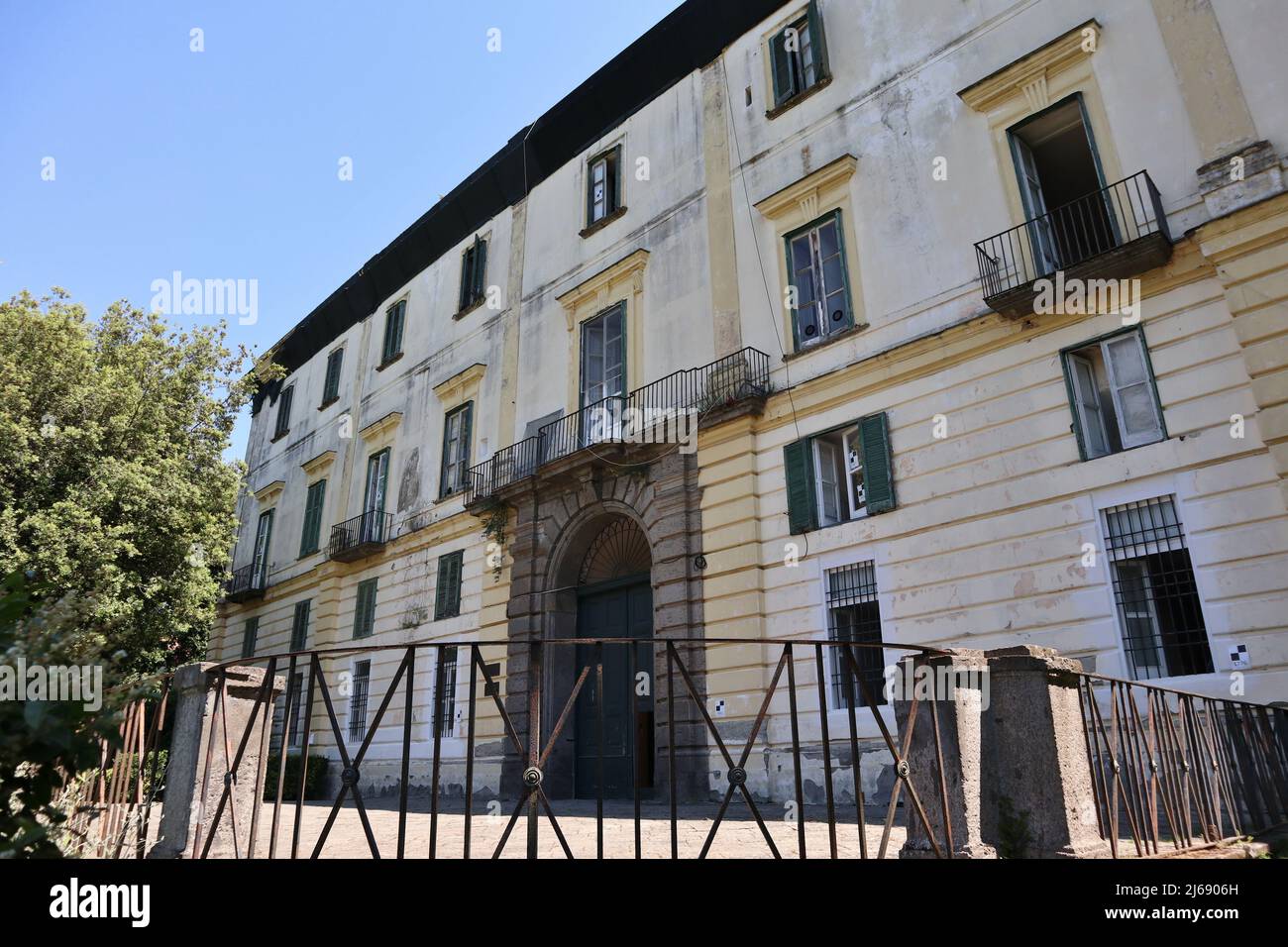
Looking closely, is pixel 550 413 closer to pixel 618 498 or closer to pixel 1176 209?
pixel 618 498

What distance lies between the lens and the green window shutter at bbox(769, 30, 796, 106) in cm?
1513

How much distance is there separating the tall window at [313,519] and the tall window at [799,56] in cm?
1752

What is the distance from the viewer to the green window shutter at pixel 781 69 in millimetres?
15133

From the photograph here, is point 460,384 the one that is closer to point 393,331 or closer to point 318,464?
point 393,331

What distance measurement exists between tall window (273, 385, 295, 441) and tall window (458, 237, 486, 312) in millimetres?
10622

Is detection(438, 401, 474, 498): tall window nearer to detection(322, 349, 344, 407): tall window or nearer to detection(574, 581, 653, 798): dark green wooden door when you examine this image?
detection(574, 581, 653, 798): dark green wooden door

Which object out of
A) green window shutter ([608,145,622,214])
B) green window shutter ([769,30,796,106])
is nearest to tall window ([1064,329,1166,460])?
green window shutter ([769,30,796,106])

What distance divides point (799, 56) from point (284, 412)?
21.8 meters

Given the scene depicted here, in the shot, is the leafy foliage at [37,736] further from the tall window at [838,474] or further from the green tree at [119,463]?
the green tree at [119,463]

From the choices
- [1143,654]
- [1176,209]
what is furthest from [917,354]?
[1143,654]

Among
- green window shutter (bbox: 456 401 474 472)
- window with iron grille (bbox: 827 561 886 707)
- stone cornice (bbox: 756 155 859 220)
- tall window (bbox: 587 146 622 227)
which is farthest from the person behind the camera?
green window shutter (bbox: 456 401 474 472)

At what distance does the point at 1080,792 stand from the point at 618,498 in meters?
11.1

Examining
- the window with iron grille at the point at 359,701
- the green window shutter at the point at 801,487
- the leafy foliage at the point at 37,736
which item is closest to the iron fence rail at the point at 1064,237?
the green window shutter at the point at 801,487
